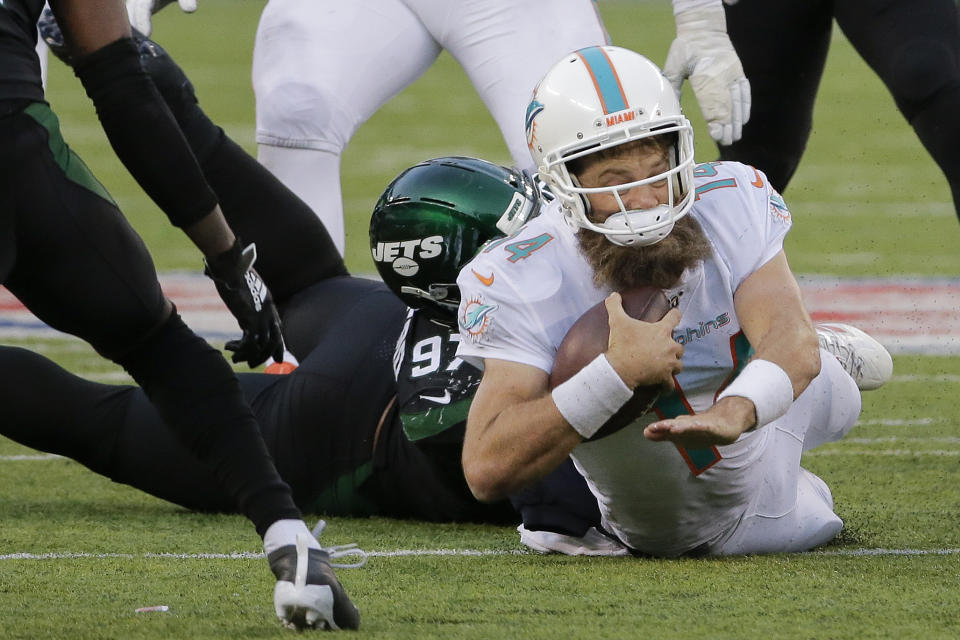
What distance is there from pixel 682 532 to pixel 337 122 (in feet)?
5.02

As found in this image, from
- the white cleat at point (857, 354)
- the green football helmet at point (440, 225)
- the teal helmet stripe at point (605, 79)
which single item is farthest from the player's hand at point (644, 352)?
the white cleat at point (857, 354)

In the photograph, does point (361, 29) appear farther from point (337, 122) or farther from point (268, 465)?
point (268, 465)

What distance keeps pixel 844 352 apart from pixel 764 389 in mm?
1069

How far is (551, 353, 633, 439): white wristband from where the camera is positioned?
2.50m

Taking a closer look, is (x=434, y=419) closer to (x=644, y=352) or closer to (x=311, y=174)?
(x=644, y=352)

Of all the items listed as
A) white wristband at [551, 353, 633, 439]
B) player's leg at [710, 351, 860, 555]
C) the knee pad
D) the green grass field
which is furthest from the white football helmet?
the knee pad

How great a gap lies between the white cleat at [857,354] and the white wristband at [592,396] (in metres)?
1.13

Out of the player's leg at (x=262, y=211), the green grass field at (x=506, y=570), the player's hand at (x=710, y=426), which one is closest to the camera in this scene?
the player's hand at (x=710, y=426)

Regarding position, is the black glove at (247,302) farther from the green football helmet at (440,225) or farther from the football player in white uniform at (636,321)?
the football player in white uniform at (636,321)

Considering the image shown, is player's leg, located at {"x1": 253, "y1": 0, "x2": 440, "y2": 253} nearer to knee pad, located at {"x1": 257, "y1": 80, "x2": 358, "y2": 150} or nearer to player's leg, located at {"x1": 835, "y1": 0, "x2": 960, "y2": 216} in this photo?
knee pad, located at {"x1": 257, "y1": 80, "x2": 358, "y2": 150}

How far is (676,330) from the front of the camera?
2754 mm

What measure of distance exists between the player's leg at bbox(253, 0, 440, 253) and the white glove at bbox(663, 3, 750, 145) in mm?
632

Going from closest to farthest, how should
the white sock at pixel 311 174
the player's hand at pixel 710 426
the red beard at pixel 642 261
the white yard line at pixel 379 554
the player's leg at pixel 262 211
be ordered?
1. the player's hand at pixel 710 426
2. the red beard at pixel 642 261
3. the white yard line at pixel 379 554
4. the player's leg at pixel 262 211
5. the white sock at pixel 311 174

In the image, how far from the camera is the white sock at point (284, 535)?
2.42 m
